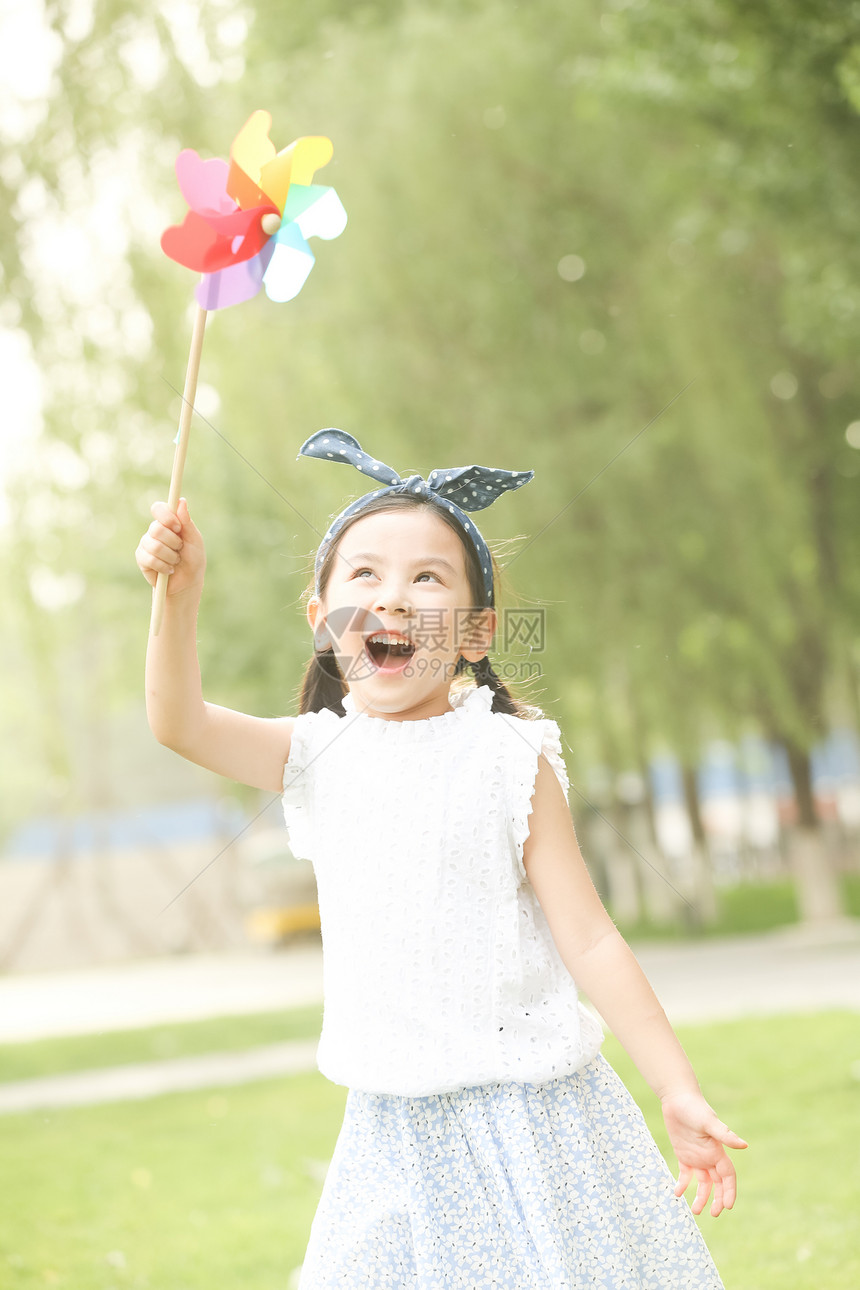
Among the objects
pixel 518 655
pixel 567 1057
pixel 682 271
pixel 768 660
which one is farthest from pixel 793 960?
pixel 567 1057

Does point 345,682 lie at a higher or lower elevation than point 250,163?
lower

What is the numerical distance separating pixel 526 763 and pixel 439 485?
0.43 metres

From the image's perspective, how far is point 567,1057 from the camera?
1.75 metres

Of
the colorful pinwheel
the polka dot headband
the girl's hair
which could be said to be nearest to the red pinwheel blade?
the colorful pinwheel

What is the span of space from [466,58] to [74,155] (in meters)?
3.12

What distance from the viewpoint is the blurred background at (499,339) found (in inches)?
272

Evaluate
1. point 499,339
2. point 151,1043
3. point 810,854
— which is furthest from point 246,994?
point 499,339

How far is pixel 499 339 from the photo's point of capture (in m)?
9.22

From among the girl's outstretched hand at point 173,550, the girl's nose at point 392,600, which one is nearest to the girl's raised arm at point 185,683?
the girl's outstretched hand at point 173,550

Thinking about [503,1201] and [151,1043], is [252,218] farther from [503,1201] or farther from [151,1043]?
[151,1043]

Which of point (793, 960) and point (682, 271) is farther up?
point (682, 271)

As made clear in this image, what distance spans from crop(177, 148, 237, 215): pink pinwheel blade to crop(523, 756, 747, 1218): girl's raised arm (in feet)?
2.84

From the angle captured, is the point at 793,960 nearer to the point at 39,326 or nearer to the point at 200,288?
the point at 39,326

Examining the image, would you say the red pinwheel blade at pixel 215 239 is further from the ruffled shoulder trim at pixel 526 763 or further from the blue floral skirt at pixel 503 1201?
the blue floral skirt at pixel 503 1201
